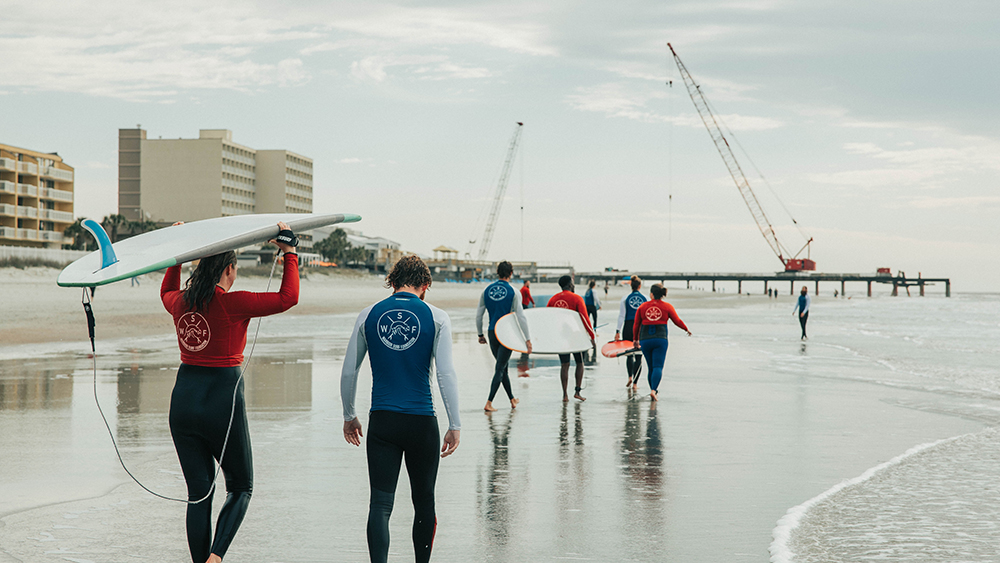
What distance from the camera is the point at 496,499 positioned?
20.6 feet

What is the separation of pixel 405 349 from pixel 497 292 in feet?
22.5

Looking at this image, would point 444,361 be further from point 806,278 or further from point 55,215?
point 806,278

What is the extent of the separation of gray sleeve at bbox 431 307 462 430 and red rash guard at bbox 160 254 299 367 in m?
0.71

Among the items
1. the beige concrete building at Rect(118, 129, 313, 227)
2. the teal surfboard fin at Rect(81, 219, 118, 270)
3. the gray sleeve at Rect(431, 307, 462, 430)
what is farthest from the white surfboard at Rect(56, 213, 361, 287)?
the beige concrete building at Rect(118, 129, 313, 227)

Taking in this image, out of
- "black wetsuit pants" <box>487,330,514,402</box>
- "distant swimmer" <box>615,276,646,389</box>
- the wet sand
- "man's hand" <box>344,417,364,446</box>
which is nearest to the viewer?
"man's hand" <box>344,417,364,446</box>

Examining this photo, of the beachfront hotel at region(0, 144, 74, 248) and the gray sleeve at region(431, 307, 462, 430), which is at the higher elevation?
the beachfront hotel at region(0, 144, 74, 248)

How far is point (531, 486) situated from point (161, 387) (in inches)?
307

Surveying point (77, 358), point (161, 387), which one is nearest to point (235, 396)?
point (161, 387)

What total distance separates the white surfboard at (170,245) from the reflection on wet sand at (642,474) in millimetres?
2854

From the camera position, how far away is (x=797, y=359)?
62.8 feet

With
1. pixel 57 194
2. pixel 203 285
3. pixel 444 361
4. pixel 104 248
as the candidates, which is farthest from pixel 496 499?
pixel 57 194

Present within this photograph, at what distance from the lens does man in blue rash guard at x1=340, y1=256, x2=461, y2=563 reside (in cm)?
416

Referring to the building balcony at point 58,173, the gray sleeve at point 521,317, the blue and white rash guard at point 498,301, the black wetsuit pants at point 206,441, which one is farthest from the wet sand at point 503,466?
the building balcony at point 58,173

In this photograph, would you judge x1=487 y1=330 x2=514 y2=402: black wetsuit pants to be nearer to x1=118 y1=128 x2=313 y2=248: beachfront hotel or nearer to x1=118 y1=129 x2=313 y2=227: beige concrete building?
x1=118 y1=129 x2=313 y2=227: beige concrete building
